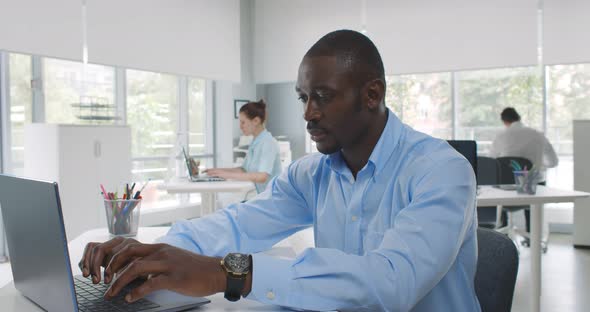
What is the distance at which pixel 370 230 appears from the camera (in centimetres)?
122

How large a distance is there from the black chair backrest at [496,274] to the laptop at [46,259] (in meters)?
0.65

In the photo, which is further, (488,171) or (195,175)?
(488,171)

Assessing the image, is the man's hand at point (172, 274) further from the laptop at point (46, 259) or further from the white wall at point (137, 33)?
the white wall at point (137, 33)

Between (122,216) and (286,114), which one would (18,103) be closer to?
(122,216)

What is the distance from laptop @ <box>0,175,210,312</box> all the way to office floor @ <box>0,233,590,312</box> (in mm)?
2891

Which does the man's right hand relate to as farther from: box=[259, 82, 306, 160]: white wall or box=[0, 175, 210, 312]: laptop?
box=[259, 82, 306, 160]: white wall

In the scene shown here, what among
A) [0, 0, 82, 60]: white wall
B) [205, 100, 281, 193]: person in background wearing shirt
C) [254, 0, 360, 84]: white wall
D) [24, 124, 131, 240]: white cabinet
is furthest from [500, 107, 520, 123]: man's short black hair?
[0, 0, 82, 60]: white wall

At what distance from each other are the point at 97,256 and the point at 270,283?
36cm

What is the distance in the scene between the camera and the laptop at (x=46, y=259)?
84 centimetres

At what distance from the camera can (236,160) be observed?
696 cm

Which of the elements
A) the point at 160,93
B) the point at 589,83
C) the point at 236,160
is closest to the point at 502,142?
the point at 589,83

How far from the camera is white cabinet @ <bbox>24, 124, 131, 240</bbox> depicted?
4.00m

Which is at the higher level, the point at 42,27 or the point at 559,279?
the point at 42,27

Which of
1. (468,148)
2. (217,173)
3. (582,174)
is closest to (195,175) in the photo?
(217,173)
